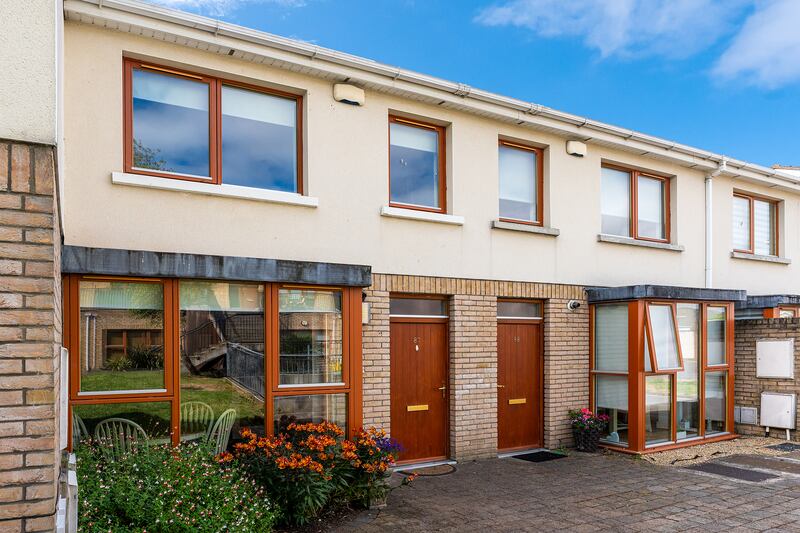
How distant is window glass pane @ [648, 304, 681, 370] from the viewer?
380 inches

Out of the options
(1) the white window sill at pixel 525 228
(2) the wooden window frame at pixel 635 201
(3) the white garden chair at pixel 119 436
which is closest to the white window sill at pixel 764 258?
(2) the wooden window frame at pixel 635 201

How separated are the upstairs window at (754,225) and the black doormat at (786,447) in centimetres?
423

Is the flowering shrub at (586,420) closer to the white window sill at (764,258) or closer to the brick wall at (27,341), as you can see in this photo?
the white window sill at (764,258)

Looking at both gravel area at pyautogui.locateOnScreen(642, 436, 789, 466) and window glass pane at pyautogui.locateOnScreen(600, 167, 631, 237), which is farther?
window glass pane at pyautogui.locateOnScreen(600, 167, 631, 237)

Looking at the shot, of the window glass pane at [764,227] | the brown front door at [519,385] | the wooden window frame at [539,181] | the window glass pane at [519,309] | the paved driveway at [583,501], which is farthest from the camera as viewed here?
the window glass pane at [764,227]

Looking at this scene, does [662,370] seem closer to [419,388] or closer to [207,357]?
[419,388]

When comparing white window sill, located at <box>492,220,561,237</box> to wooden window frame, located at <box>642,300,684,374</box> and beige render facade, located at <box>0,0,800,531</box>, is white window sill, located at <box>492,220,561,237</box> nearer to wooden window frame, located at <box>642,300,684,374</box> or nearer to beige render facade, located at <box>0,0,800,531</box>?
beige render facade, located at <box>0,0,800,531</box>

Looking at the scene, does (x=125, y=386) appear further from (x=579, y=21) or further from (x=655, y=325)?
(x=579, y=21)

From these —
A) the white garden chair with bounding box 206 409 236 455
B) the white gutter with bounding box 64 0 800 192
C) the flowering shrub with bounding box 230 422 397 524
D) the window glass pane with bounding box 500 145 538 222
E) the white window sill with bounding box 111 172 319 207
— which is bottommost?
the flowering shrub with bounding box 230 422 397 524

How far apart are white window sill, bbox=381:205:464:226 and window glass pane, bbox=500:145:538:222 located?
1.13 metres

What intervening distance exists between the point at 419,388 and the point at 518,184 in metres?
3.68

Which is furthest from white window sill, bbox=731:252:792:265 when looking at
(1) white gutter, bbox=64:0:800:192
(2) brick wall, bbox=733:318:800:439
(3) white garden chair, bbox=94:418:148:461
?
(3) white garden chair, bbox=94:418:148:461

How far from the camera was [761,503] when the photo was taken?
686 cm

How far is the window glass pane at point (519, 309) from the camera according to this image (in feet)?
31.1
